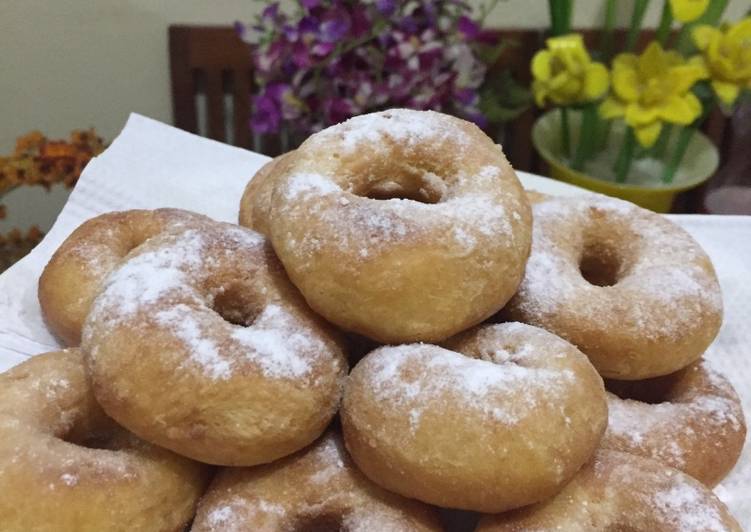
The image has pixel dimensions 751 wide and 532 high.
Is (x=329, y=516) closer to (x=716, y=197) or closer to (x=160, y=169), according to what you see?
(x=160, y=169)

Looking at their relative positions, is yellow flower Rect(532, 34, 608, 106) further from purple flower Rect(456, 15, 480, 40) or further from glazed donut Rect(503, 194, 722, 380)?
glazed donut Rect(503, 194, 722, 380)

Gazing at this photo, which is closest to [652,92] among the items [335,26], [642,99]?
[642,99]

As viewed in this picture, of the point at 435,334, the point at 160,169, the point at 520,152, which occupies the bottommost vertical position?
the point at 520,152

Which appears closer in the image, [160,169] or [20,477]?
[20,477]

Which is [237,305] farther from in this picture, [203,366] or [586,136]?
[586,136]

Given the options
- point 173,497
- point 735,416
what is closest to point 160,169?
point 173,497

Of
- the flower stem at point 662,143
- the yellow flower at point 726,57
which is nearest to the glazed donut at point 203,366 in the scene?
the yellow flower at point 726,57

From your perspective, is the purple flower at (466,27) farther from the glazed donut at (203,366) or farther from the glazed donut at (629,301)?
the glazed donut at (203,366)
